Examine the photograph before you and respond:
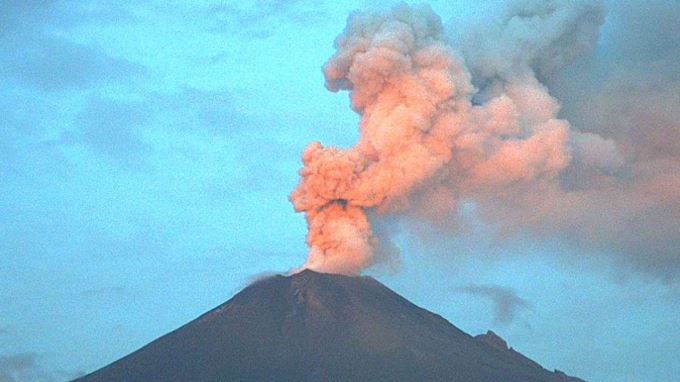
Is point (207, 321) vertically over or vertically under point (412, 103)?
under

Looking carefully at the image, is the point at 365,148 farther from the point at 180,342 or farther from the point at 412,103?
the point at 180,342

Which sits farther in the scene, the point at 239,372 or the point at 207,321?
the point at 207,321

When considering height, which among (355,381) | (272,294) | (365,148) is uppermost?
(365,148)

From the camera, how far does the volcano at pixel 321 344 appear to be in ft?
297

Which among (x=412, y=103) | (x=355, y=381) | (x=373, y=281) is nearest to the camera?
(x=355, y=381)

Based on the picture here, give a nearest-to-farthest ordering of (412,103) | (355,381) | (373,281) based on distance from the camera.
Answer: (355,381) < (412,103) < (373,281)

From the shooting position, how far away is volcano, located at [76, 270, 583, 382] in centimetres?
9038

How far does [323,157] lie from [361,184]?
2.61 m

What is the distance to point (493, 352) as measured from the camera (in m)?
97.3

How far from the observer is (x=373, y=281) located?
333ft

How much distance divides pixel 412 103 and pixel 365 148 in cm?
372

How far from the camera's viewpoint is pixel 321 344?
3691 inches

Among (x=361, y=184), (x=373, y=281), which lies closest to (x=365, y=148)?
(x=361, y=184)

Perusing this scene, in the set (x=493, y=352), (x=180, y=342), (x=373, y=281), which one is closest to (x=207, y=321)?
(x=180, y=342)
